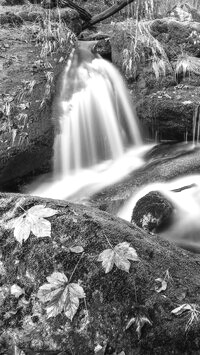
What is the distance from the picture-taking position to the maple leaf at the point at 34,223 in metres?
1.79

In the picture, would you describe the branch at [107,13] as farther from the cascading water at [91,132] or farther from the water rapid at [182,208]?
the water rapid at [182,208]

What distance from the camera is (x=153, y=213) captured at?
163 inches

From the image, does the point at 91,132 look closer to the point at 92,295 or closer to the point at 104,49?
the point at 104,49

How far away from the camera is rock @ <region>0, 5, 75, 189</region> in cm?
570

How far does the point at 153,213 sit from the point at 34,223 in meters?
2.48

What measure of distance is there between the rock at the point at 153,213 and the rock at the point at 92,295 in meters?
2.01

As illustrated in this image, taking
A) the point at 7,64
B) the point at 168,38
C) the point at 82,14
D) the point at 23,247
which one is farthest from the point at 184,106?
the point at 23,247

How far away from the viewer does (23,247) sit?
186cm

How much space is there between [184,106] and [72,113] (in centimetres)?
222

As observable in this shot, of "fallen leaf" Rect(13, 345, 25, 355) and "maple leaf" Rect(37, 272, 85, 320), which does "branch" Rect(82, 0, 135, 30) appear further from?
"fallen leaf" Rect(13, 345, 25, 355)

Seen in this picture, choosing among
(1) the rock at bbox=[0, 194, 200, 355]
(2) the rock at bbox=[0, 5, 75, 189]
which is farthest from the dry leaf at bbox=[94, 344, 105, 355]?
(2) the rock at bbox=[0, 5, 75, 189]

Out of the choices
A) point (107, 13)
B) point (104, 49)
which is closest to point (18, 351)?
point (104, 49)

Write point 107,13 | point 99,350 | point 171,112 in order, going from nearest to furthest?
point 99,350
point 171,112
point 107,13

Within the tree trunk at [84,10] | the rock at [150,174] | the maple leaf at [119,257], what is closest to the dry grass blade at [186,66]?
the rock at [150,174]
